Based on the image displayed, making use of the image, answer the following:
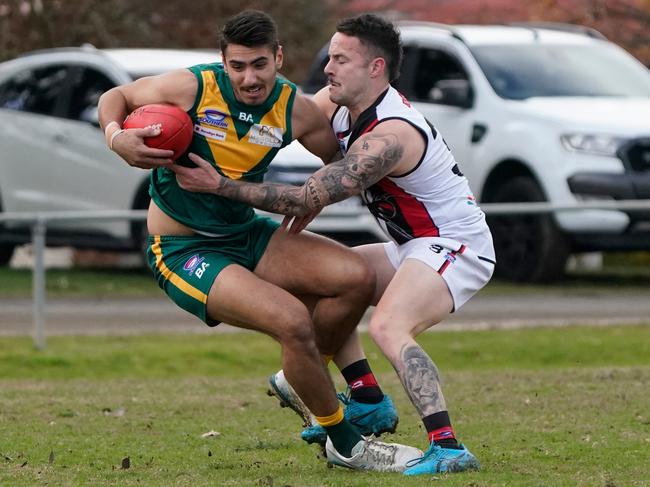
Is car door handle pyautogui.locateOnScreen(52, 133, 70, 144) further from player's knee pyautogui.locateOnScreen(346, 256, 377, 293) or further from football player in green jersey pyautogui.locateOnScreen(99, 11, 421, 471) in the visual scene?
player's knee pyautogui.locateOnScreen(346, 256, 377, 293)

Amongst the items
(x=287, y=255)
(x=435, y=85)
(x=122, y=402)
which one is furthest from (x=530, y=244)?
(x=287, y=255)

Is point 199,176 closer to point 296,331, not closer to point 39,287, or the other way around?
point 296,331

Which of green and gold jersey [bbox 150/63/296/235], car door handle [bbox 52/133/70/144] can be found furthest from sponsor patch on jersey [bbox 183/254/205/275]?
car door handle [bbox 52/133/70/144]

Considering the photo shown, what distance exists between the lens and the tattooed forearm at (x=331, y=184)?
6.86 m

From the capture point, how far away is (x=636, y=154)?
13641mm

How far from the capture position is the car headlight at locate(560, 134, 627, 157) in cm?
1362

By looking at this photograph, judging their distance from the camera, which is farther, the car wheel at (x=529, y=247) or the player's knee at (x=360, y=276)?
the car wheel at (x=529, y=247)

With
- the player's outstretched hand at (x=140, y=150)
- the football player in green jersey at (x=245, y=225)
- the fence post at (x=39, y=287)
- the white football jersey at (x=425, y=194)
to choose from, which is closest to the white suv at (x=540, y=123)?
the fence post at (x=39, y=287)

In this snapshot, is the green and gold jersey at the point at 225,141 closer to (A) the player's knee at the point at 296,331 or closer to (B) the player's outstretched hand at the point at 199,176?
(B) the player's outstretched hand at the point at 199,176

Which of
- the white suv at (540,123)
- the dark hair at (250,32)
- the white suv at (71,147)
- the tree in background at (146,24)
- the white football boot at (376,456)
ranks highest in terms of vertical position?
the dark hair at (250,32)

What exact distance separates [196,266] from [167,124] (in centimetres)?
65

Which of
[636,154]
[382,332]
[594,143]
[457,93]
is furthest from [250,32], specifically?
[457,93]

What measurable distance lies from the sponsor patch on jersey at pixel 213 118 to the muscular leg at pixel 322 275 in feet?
1.91

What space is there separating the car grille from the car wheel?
2.77 feet
